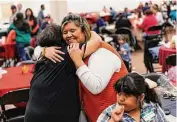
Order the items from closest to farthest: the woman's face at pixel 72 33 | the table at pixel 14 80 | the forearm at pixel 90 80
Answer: the forearm at pixel 90 80 < the woman's face at pixel 72 33 < the table at pixel 14 80

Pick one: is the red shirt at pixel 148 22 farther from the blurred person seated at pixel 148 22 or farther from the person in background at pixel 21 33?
the person in background at pixel 21 33

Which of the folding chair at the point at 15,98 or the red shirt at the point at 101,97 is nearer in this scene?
the red shirt at the point at 101,97

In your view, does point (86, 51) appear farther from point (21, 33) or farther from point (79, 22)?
point (21, 33)

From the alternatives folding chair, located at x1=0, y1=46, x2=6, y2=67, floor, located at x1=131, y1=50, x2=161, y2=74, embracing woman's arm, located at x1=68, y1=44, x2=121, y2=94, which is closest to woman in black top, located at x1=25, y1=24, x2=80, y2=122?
embracing woman's arm, located at x1=68, y1=44, x2=121, y2=94

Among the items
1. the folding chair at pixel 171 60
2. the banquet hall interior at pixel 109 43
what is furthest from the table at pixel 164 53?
the folding chair at pixel 171 60

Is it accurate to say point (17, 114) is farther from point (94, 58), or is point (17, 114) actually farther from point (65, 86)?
point (94, 58)

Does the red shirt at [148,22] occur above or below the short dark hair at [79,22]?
below

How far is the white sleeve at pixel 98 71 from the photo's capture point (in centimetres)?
185

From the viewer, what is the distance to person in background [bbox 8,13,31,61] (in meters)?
6.85

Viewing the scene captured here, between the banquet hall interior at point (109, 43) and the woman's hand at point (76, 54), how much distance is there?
37 cm

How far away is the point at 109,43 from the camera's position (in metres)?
5.87

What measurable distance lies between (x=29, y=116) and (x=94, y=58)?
0.56m

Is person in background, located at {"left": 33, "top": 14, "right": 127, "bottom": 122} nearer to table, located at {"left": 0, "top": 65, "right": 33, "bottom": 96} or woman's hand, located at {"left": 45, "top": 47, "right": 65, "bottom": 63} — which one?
woman's hand, located at {"left": 45, "top": 47, "right": 65, "bottom": 63}

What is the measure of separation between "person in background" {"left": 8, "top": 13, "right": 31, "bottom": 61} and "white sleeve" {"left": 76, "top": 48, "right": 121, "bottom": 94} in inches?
202
